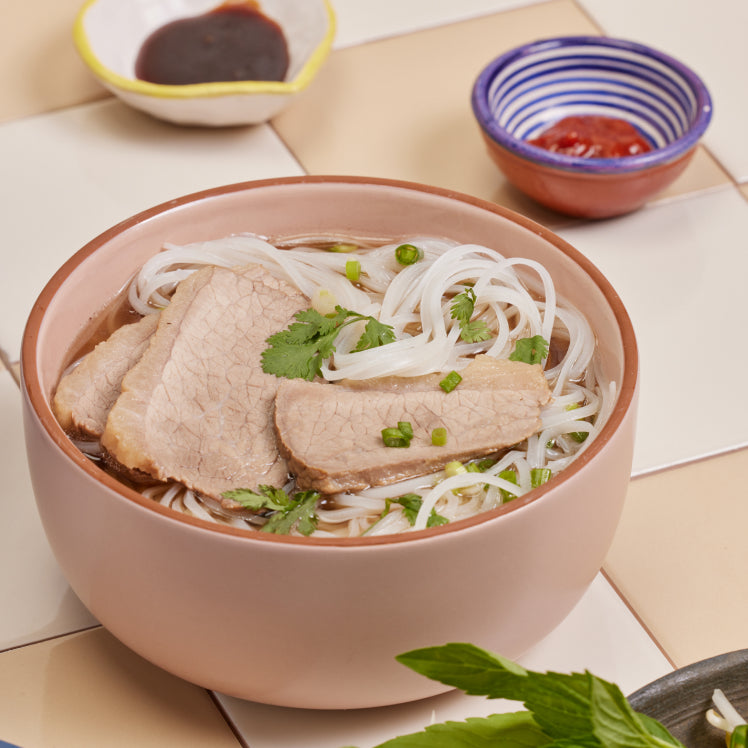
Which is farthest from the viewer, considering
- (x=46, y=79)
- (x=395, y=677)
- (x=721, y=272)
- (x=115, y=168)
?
(x=46, y=79)

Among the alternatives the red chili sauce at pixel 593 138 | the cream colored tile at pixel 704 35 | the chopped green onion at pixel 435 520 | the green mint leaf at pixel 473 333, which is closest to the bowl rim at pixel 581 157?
the red chili sauce at pixel 593 138

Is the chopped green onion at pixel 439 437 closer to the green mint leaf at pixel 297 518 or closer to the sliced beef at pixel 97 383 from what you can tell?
the green mint leaf at pixel 297 518

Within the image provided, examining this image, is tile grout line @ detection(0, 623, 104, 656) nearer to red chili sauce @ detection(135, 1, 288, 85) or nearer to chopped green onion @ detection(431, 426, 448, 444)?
chopped green onion @ detection(431, 426, 448, 444)

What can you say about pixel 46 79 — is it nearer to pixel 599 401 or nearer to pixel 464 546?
pixel 599 401

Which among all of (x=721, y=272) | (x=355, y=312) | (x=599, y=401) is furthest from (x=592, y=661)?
(x=721, y=272)

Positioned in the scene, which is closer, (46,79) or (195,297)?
(195,297)

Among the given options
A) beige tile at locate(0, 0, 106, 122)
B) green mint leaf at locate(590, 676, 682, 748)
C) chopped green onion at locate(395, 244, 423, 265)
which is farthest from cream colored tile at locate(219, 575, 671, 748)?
beige tile at locate(0, 0, 106, 122)
